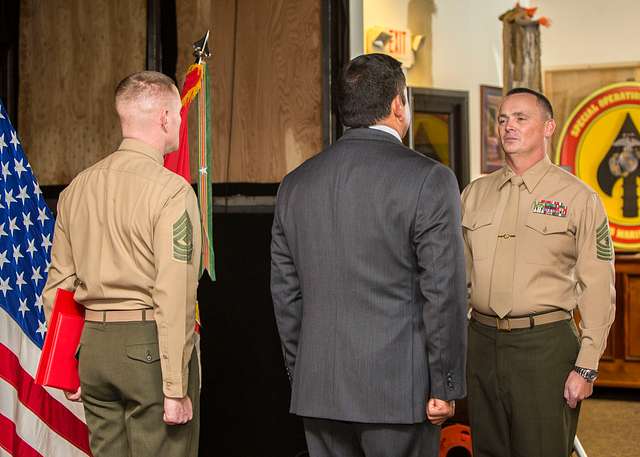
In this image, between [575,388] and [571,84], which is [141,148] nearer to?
[575,388]

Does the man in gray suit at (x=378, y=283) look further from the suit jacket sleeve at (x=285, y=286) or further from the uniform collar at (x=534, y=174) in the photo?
the uniform collar at (x=534, y=174)

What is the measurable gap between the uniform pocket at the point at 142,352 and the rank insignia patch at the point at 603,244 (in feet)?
4.32

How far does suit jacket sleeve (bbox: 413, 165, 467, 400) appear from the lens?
202 centimetres

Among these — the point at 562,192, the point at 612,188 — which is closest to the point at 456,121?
the point at 612,188

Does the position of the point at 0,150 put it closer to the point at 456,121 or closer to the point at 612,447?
the point at 612,447

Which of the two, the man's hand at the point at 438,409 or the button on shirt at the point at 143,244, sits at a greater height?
the button on shirt at the point at 143,244

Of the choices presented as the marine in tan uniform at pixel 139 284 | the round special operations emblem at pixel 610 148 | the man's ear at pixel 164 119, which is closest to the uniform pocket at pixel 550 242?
the marine in tan uniform at pixel 139 284

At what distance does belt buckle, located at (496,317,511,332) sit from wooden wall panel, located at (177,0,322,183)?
56.0 inches

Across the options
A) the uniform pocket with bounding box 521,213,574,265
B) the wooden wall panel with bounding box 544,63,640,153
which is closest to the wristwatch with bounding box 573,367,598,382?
the uniform pocket with bounding box 521,213,574,265

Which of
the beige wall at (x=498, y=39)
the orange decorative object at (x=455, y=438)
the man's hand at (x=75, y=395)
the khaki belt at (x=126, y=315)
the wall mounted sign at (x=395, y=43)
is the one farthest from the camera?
the beige wall at (x=498, y=39)

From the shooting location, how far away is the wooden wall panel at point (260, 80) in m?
3.94

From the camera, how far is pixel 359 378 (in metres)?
2.09

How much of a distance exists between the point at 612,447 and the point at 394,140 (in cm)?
313

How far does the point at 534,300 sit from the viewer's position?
2711 millimetres
